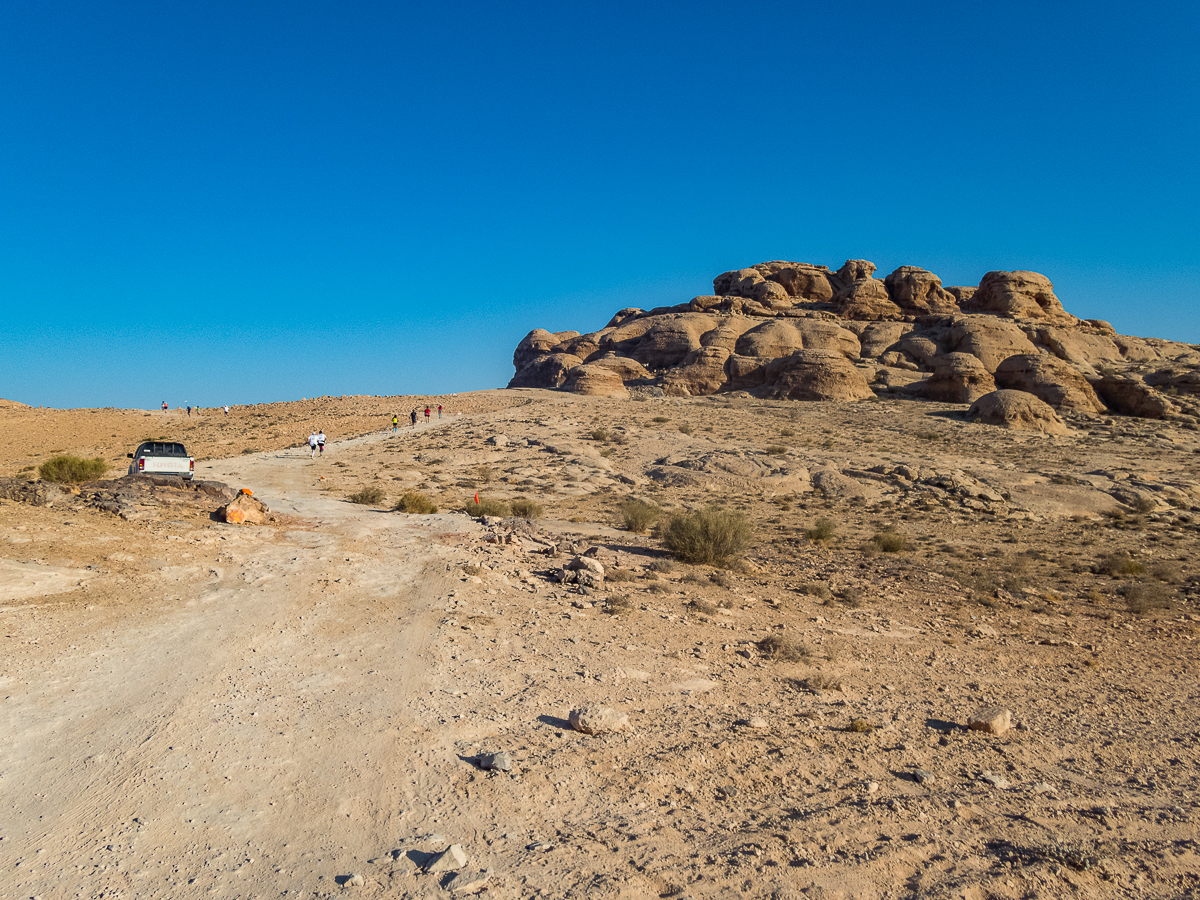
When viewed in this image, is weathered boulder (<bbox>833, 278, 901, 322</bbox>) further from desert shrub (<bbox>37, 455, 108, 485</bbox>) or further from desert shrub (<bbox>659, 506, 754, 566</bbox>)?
desert shrub (<bbox>37, 455, 108, 485</bbox>)

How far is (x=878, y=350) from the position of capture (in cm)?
6031

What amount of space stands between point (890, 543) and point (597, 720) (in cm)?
1155

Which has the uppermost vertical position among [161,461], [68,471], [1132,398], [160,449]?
[1132,398]

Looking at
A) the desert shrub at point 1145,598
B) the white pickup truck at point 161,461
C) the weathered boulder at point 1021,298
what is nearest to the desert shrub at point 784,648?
the desert shrub at point 1145,598

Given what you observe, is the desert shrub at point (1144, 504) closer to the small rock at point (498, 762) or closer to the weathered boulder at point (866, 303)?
the small rock at point (498, 762)

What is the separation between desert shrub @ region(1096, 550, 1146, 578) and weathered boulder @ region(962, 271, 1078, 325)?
6136 centimetres

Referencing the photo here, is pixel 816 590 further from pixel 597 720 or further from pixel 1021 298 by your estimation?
pixel 1021 298

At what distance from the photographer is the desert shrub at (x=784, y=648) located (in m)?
8.02

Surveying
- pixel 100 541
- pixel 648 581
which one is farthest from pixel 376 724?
pixel 100 541

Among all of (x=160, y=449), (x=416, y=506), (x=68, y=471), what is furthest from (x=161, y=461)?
(x=416, y=506)

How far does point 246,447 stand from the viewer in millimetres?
35312

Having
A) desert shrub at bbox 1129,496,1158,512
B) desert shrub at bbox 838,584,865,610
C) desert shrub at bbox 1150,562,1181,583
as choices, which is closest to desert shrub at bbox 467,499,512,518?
desert shrub at bbox 838,584,865,610

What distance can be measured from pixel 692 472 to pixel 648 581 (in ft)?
45.1

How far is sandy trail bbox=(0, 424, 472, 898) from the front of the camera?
383cm
